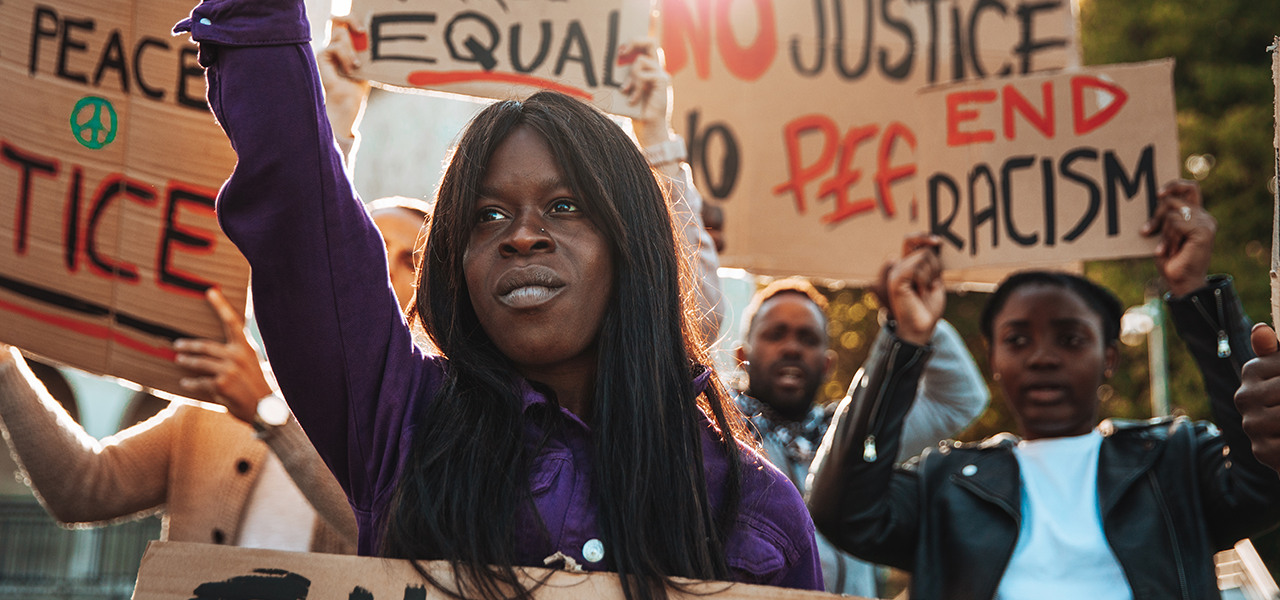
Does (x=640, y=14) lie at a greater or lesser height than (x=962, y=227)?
greater

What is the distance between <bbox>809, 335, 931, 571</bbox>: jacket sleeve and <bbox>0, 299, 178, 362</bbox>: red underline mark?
1.53 m

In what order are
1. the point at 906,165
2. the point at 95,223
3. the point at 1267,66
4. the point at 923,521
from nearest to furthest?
the point at 95,223 < the point at 923,521 < the point at 906,165 < the point at 1267,66

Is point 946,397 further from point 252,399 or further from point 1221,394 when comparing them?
point 252,399

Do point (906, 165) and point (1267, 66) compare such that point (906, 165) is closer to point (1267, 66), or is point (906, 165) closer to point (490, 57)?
point (490, 57)

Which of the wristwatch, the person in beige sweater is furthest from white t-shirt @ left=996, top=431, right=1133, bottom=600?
the wristwatch

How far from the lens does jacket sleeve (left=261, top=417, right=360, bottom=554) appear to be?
7.23 ft

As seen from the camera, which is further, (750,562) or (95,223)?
(95,223)

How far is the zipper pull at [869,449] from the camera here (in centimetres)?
272

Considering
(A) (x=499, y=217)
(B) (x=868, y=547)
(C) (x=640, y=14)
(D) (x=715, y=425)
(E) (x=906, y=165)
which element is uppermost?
(C) (x=640, y=14)

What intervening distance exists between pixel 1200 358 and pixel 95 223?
2.49 metres

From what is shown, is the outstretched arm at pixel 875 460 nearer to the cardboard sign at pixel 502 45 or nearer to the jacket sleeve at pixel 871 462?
the jacket sleeve at pixel 871 462

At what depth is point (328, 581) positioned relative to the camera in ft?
4.48

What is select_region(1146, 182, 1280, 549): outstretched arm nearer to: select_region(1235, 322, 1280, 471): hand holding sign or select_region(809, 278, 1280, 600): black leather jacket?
select_region(809, 278, 1280, 600): black leather jacket

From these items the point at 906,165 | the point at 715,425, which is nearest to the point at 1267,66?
the point at 906,165
